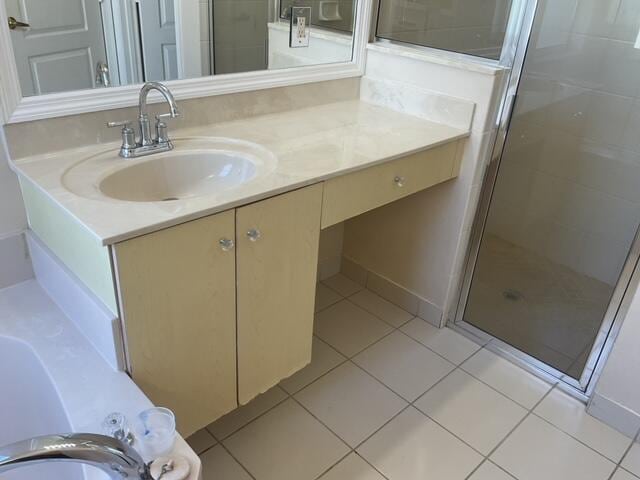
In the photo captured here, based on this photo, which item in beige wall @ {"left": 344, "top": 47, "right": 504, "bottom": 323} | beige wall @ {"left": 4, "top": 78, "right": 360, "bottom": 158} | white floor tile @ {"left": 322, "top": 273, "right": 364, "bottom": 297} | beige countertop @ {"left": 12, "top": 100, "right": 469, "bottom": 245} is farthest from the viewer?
white floor tile @ {"left": 322, "top": 273, "right": 364, "bottom": 297}

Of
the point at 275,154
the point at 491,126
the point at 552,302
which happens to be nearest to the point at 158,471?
the point at 275,154

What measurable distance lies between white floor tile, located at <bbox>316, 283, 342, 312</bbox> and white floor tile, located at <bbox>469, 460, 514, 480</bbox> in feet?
3.07

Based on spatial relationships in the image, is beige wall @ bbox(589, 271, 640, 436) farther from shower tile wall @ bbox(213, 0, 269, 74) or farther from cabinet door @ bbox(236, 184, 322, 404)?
shower tile wall @ bbox(213, 0, 269, 74)

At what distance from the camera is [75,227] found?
1130mm

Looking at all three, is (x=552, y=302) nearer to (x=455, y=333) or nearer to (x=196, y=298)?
(x=455, y=333)

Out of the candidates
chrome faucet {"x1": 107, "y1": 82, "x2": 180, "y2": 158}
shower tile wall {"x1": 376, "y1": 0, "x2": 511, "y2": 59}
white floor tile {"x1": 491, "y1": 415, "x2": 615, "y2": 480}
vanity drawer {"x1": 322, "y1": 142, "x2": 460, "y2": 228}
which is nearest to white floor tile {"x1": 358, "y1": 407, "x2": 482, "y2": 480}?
white floor tile {"x1": 491, "y1": 415, "x2": 615, "y2": 480}

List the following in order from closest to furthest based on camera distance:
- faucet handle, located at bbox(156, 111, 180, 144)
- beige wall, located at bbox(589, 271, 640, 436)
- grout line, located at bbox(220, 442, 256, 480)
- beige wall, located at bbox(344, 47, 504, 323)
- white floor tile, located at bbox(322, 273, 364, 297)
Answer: faucet handle, located at bbox(156, 111, 180, 144) < grout line, located at bbox(220, 442, 256, 480) < beige wall, located at bbox(589, 271, 640, 436) < beige wall, located at bbox(344, 47, 504, 323) < white floor tile, located at bbox(322, 273, 364, 297)

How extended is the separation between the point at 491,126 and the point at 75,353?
4.86 ft

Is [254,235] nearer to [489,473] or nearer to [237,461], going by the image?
[237,461]

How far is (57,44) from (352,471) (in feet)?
4.66

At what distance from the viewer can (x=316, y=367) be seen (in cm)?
196

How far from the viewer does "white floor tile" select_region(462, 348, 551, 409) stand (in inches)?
74.9

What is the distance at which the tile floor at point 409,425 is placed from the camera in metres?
1.59

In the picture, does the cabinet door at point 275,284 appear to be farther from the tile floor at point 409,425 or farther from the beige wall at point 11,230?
the beige wall at point 11,230
